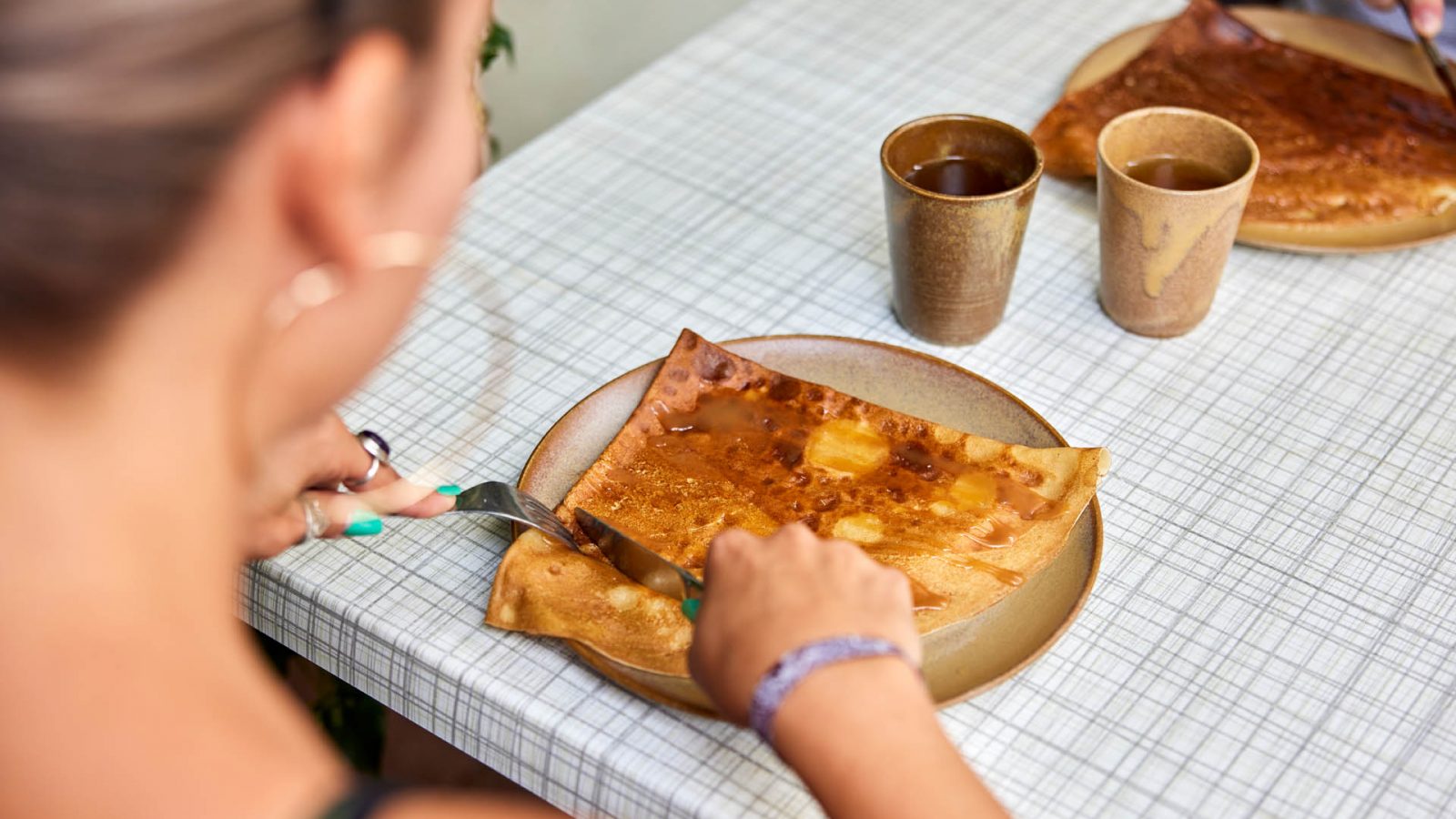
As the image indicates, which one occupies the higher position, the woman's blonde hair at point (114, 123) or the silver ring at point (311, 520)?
the woman's blonde hair at point (114, 123)

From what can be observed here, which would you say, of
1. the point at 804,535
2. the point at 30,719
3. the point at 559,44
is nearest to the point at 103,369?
the point at 30,719

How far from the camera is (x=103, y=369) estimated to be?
1.76 feet

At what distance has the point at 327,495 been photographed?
3.00 ft

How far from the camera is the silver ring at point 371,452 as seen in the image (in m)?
0.94

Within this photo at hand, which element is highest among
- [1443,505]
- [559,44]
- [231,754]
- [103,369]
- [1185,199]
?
[103,369]

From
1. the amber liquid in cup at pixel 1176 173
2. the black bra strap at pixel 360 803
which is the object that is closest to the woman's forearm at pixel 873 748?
the black bra strap at pixel 360 803

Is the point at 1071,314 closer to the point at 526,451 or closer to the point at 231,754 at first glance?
the point at 526,451

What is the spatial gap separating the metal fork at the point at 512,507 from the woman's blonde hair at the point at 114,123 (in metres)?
0.42

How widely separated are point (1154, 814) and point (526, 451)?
539 millimetres

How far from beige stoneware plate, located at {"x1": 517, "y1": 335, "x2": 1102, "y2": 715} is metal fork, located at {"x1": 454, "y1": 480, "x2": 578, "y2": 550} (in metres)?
0.05

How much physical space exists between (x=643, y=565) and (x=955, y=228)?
398mm

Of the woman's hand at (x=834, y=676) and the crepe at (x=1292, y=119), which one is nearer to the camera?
the woman's hand at (x=834, y=676)

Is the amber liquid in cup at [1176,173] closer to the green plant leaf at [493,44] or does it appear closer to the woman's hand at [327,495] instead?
the woman's hand at [327,495]

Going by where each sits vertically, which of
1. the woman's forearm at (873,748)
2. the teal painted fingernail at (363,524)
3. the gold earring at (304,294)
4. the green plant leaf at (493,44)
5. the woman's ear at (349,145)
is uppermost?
the woman's ear at (349,145)
